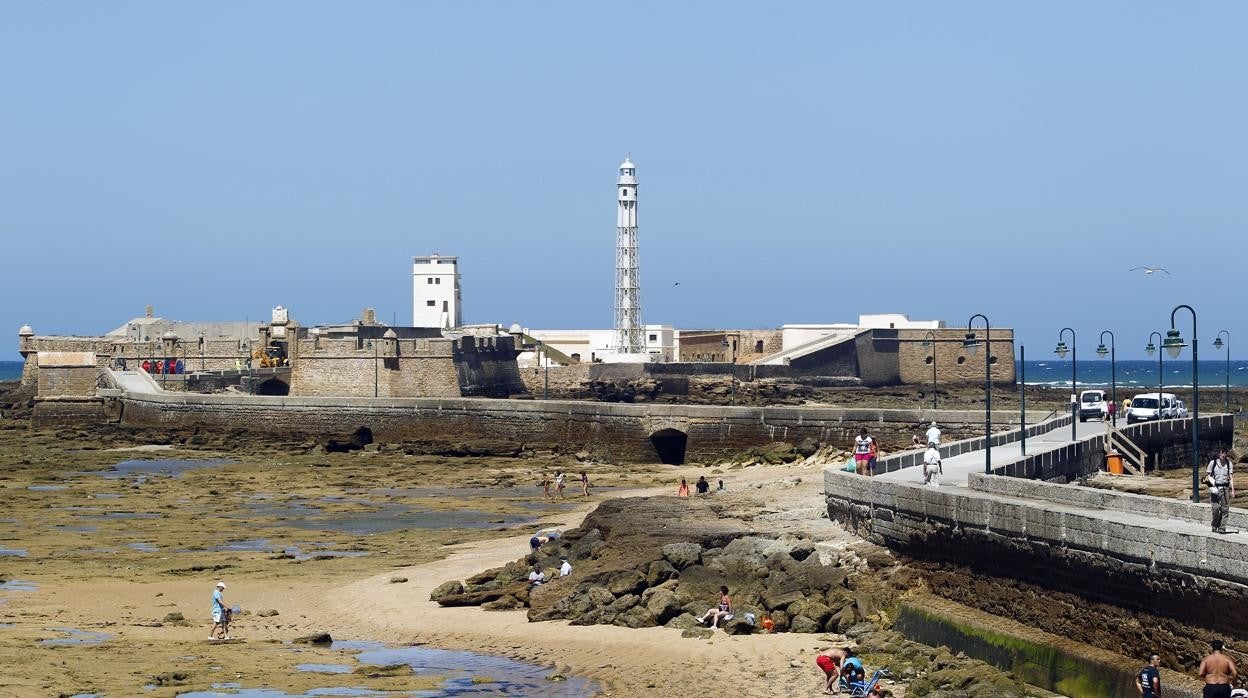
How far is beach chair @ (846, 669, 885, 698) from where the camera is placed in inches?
659

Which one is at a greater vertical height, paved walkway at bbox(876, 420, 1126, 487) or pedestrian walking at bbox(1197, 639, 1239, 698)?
paved walkway at bbox(876, 420, 1126, 487)

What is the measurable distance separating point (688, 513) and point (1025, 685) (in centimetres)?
1062

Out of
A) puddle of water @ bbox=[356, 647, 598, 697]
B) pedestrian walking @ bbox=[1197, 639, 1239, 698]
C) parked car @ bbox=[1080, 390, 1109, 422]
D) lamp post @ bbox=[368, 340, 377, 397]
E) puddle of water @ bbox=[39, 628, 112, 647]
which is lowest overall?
puddle of water @ bbox=[356, 647, 598, 697]

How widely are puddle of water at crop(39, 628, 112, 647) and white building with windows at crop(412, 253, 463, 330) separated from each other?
6514cm

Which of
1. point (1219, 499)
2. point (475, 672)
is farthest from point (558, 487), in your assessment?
point (1219, 499)

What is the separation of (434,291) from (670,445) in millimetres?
40618

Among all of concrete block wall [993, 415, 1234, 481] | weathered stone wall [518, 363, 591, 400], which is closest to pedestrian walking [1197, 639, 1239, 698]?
concrete block wall [993, 415, 1234, 481]

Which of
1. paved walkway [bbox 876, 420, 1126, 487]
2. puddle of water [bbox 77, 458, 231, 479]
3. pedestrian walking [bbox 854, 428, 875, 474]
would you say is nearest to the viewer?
paved walkway [bbox 876, 420, 1126, 487]

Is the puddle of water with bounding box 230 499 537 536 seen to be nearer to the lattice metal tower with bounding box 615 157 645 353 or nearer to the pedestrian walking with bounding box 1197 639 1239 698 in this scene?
the pedestrian walking with bounding box 1197 639 1239 698

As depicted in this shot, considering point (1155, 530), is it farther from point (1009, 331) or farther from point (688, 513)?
point (1009, 331)

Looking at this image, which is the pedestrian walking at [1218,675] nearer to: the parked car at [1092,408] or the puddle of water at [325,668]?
the puddle of water at [325,668]

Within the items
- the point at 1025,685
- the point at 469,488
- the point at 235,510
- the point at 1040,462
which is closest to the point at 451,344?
the point at 469,488

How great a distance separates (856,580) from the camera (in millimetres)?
21328

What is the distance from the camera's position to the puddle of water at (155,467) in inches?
1781
